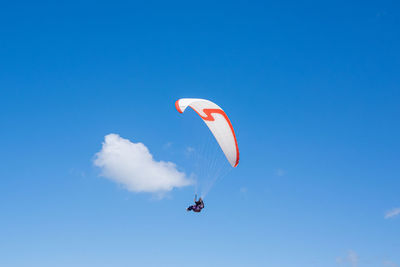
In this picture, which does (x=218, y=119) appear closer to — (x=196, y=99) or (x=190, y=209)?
(x=196, y=99)

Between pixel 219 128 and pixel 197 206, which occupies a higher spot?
pixel 219 128

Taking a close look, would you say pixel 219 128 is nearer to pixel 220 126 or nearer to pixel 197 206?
pixel 220 126

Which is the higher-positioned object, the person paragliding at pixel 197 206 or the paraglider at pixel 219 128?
the paraglider at pixel 219 128

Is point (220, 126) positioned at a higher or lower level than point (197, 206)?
higher

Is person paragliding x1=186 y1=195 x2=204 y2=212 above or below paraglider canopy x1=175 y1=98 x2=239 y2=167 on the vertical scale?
below

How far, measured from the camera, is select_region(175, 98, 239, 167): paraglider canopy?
3069 centimetres

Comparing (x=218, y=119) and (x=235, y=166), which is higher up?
(x=218, y=119)

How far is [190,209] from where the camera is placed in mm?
30797

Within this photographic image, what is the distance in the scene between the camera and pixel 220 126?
103 ft

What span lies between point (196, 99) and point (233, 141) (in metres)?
4.46

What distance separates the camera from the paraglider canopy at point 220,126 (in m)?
30.7

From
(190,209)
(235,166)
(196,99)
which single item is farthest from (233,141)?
(190,209)

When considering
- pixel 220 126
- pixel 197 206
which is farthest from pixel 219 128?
pixel 197 206

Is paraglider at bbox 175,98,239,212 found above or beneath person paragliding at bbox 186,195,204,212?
above
